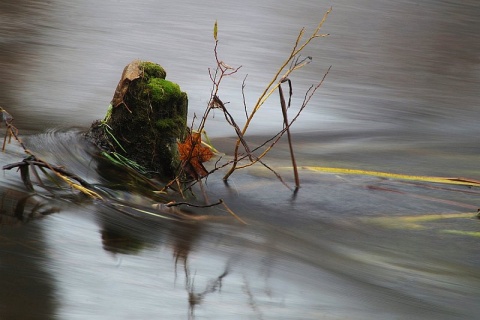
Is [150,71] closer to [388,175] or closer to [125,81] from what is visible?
[125,81]

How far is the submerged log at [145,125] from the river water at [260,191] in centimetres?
19

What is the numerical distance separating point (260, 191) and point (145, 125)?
68cm

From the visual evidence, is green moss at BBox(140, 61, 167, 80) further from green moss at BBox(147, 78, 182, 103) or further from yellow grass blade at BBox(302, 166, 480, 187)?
yellow grass blade at BBox(302, 166, 480, 187)

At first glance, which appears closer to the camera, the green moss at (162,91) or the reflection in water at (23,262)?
the reflection in water at (23,262)

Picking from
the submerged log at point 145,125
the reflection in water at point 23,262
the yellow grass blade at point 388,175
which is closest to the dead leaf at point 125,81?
the submerged log at point 145,125

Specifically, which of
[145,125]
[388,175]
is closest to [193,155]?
[145,125]

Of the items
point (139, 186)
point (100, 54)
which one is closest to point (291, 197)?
point (139, 186)

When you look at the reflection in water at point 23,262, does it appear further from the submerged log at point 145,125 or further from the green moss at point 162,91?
the green moss at point 162,91

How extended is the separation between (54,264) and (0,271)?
0.19 meters

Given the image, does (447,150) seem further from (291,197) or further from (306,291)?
(306,291)

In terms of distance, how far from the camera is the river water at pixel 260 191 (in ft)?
9.88

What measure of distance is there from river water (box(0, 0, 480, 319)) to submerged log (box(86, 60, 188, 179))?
0.19 m

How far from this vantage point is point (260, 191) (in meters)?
4.46

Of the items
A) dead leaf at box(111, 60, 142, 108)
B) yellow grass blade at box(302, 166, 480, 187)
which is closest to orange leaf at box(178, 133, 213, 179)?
dead leaf at box(111, 60, 142, 108)
